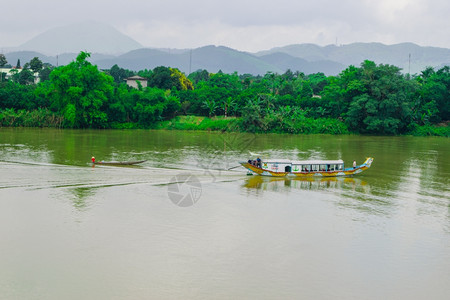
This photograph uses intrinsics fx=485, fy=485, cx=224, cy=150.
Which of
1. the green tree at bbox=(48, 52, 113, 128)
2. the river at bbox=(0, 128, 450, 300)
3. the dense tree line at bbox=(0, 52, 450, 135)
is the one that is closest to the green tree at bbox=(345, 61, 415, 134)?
the dense tree line at bbox=(0, 52, 450, 135)

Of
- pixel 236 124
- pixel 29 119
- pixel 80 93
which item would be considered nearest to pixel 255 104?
pixel 236 124

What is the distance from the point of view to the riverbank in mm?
44844

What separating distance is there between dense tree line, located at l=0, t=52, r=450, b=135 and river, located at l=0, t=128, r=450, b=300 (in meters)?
20.3

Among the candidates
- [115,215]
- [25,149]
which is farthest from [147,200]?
[25,149]

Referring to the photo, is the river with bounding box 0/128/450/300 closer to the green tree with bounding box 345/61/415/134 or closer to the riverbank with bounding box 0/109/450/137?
the green tree with bounding box 345/61/415/134

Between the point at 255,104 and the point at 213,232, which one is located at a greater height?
the point at 255,104

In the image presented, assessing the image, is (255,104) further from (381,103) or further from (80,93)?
(80,93)

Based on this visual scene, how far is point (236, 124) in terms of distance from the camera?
46.0 m

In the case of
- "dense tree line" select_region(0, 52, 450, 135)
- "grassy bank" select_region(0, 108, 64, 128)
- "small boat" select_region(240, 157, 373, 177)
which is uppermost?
"dense tree line" select_region(0, 52, 450, 135)

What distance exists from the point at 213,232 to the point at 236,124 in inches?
1275

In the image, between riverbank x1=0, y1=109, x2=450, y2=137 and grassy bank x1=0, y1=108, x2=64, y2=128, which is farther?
riverbank x1=0, y1=109, x2=450, y2=137

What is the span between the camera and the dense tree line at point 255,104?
146ft

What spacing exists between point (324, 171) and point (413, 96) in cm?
3009

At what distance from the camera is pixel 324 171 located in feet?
72.1
